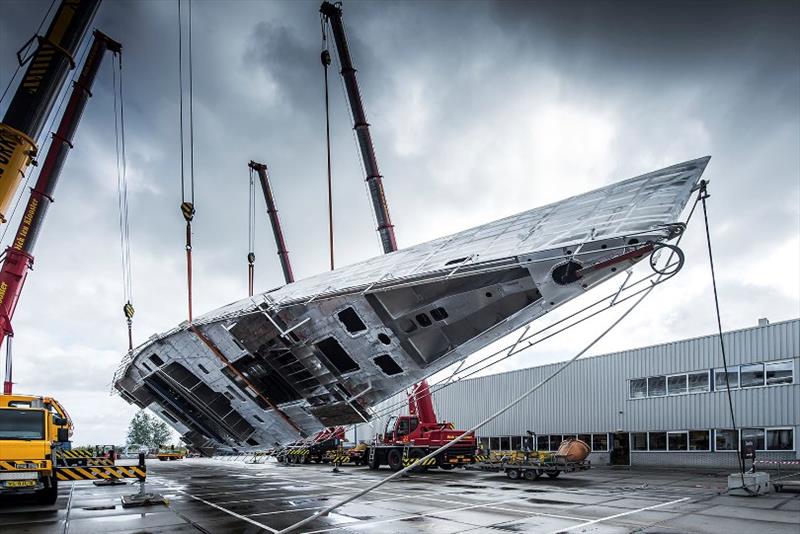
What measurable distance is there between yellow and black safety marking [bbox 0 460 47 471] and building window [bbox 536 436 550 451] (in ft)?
76.8

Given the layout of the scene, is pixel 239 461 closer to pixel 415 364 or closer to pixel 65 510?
pixel 65 510

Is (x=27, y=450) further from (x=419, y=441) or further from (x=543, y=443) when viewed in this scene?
(x=543, y=443)

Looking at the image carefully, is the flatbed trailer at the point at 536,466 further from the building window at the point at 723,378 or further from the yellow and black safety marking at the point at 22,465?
the yellow and black safety marking at the point at 22,465

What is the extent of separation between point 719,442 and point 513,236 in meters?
18.2

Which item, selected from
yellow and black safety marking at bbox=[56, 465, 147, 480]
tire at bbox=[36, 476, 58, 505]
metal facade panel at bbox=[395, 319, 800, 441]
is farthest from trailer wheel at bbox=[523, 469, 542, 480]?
tire at bbox=[36, 476, 58, 505]

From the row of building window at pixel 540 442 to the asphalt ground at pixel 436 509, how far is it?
9.12 m

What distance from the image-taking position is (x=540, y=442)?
29531 mm

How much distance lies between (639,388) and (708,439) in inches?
142

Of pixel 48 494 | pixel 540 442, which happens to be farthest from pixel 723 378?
pixel 48 494

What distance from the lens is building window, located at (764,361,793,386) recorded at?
806 inches

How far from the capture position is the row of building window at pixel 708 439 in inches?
810

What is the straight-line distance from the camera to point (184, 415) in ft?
57.5

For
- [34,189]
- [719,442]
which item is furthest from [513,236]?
[719,442]

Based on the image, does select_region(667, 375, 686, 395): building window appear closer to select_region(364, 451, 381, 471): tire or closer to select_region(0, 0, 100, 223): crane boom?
select_region(364, 451, 381, 471): tire
